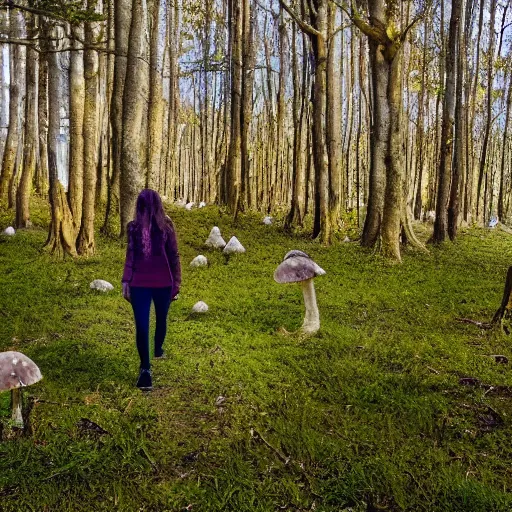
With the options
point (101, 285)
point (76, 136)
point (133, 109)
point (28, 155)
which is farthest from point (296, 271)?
point (28, 155)

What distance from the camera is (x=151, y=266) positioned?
4.23m

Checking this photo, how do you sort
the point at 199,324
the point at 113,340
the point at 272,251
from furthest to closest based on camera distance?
the point at 272,251 < the point at 199,324 < the point at 113,340

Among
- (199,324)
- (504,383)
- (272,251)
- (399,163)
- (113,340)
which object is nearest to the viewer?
(504,383)

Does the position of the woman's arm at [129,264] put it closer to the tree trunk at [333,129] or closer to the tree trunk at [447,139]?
the tree trunk at [333,129]

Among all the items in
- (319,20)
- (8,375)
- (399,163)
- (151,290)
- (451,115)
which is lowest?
(8,375)

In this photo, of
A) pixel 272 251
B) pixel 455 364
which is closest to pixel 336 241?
pixel 272 251

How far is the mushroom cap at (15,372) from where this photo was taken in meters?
3.07

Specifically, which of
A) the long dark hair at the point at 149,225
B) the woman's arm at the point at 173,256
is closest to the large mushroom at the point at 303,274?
the woman's arm at the point at 173,256

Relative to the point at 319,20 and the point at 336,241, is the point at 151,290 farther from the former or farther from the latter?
the point at 319,20

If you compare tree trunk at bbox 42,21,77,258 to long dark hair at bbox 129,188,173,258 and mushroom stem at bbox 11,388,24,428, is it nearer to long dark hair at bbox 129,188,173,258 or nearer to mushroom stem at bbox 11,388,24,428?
long dark hair at bbox 129,188,173,258

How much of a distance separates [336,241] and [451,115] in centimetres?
434

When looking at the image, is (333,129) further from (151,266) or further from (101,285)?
(151,266)

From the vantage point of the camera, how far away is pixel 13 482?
284 centimetres

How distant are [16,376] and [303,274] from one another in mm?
2855
